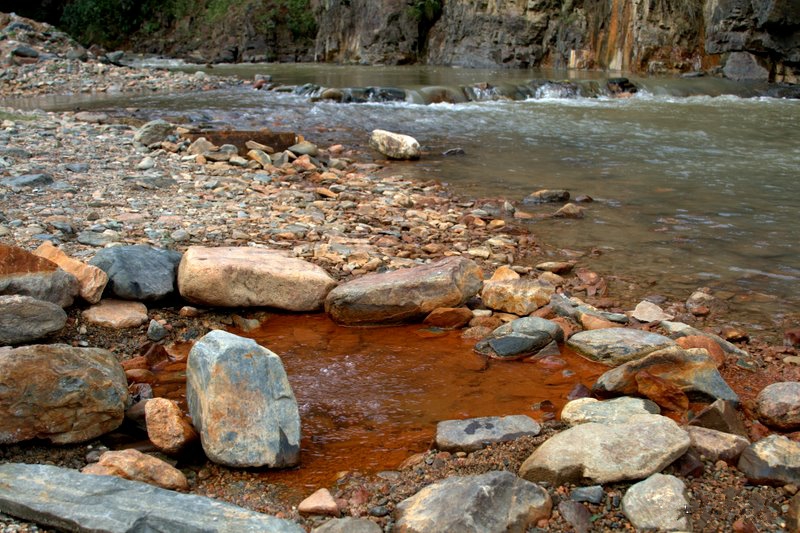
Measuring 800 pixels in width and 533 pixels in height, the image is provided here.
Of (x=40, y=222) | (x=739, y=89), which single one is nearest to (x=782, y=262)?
(x=40, y=222)

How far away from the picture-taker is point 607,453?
7.28ft

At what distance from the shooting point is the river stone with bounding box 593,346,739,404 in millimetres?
2852

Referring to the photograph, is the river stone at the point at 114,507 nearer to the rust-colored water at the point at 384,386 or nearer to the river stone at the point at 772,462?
the rust-colored water at the point at 384,386

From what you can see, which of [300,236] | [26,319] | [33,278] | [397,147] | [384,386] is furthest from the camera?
[397,147]

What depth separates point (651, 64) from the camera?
19.4 meters

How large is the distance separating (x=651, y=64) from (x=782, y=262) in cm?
1608

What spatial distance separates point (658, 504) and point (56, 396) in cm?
191

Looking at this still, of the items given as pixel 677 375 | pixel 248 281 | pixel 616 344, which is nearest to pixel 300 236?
pixel 248 281

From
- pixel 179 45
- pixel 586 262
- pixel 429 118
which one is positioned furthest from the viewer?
pixel 179 45

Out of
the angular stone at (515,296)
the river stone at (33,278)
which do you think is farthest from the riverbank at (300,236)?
the angular stone at (515,296)

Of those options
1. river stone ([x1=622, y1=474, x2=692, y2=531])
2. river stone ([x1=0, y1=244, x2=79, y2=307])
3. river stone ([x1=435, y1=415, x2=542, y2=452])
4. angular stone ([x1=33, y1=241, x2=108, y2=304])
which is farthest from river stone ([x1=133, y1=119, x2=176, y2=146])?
river stone ([x1=622, y1=474, x2=692, y2=531])

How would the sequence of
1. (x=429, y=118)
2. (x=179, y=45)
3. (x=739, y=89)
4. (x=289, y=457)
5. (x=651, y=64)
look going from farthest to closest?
1. (x=179, y=45)
2. (x=651, y=64)
3. (x=739, y=89)
4. (x=429, y=118)
5. (x=289, y=457)

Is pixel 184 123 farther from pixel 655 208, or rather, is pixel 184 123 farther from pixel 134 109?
pixel 655 208

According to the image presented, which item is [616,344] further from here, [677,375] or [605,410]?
[605,410]
